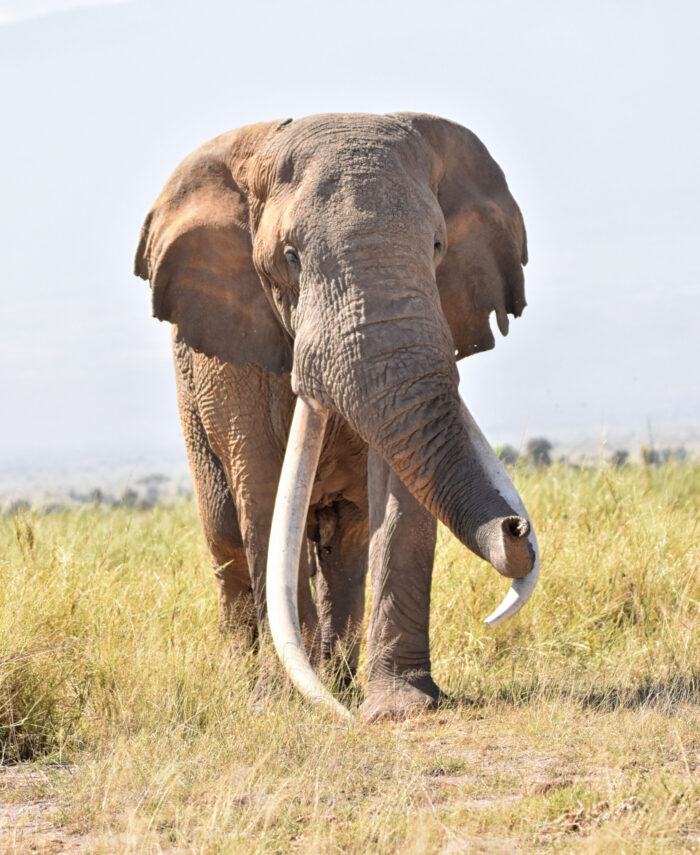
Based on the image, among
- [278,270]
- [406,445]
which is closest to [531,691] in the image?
[406,445]

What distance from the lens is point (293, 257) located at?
582cm

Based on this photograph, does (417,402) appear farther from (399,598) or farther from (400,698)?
(400,698)

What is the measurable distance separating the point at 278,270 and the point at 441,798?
7.83 feet

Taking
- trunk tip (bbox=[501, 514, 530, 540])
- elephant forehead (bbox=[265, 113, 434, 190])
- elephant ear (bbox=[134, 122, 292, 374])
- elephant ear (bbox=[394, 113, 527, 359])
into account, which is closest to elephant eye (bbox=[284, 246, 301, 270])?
elephant forehead (bbox=[265, 113, 434, 190])

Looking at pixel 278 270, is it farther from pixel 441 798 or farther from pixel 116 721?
pixel 441 798

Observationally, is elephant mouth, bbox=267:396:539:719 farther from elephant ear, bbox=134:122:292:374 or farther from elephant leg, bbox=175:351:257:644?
elephant leg, bbox=175:351:257:644

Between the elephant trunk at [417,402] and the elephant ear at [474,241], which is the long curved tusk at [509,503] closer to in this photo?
the elephant trunk at [417,402]

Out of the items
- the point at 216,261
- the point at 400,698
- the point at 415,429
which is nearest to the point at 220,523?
the point at 216,261

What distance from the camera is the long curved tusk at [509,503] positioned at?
4.98m

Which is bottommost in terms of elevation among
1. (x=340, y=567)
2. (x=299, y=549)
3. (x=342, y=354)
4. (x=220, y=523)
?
(x=340, y=567)

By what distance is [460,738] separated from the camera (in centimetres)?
543

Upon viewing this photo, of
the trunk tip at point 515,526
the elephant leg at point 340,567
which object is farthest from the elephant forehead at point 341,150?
the elephant leg at point 340,567

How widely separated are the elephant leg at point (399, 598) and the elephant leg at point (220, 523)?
5.01 ft

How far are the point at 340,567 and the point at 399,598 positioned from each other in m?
1.80
